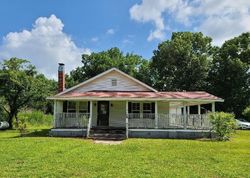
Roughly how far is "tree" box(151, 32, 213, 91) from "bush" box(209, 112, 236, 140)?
2905cm

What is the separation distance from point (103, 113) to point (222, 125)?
29.5 feet

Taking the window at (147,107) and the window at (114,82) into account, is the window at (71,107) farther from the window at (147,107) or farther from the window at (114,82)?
the window at (147,107)

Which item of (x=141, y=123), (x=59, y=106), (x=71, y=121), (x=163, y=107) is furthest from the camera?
(x=163, y=107)

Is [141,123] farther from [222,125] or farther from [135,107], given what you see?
[222,125]

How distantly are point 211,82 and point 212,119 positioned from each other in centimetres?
2964

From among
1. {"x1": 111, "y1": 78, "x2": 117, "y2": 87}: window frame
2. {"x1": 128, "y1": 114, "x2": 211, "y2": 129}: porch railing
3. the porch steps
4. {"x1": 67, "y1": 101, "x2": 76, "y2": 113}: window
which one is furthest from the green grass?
{"x1": 111, "y1": 78, "x2": 117, "y2": 87}: window frame

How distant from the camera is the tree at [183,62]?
2028 inches

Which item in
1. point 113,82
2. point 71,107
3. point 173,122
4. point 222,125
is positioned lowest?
point 222,125

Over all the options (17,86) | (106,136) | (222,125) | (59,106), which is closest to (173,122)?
(222,125)

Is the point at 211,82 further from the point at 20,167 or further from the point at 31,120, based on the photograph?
the point at 20,167

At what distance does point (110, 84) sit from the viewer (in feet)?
91.1

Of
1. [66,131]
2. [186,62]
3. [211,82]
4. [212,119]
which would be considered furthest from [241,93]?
[66,131]

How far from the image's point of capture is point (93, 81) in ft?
91.2

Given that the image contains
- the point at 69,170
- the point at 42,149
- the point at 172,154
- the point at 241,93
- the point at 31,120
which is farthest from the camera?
the point at 241,93
